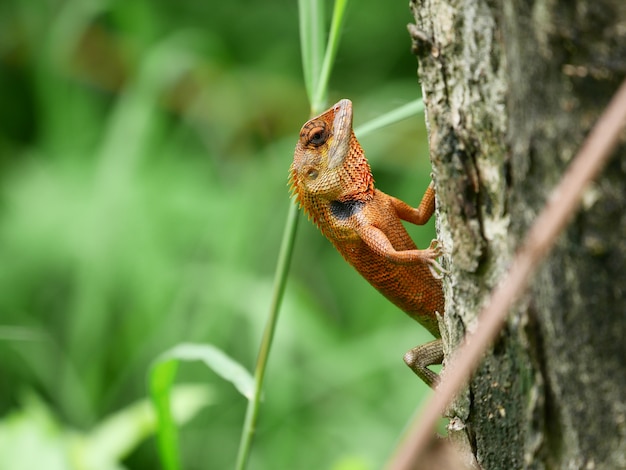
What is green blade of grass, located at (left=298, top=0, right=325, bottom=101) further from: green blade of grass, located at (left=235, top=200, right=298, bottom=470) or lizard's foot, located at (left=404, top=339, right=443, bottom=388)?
lizard's foot, located at (left=404, top=339, right=443, bottom=388)

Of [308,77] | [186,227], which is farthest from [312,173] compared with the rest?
[186,227]

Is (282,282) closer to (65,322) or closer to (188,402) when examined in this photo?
(188,402)

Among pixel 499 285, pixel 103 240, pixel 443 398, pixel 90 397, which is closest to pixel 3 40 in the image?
pixel 103 240

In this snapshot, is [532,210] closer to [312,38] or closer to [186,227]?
[312,38]

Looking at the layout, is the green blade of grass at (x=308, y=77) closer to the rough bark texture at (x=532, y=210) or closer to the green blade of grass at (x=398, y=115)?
the green blade of grass at (x=398, y=115)

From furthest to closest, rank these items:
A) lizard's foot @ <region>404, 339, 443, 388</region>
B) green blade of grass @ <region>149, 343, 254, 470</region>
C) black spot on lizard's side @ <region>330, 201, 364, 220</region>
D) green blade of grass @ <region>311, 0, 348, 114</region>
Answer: black spot on lizard's side @ <region>330, 201, 364, 220</region>, lizard's foot @ <region>404, 339, 443, 388</region>, green blade of grass @ <region>149, 343, 254, 470</region>, green blade of grass @ <region>311, 0, 348, 114</region>

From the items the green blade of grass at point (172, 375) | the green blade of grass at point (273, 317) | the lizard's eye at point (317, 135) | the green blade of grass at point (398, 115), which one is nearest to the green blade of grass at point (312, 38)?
the green blade of grass at point (398, 115)

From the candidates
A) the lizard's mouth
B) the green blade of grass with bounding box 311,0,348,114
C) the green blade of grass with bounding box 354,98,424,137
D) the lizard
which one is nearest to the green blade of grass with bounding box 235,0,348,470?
the green blade of grass with bounding box 311,0,348,114
